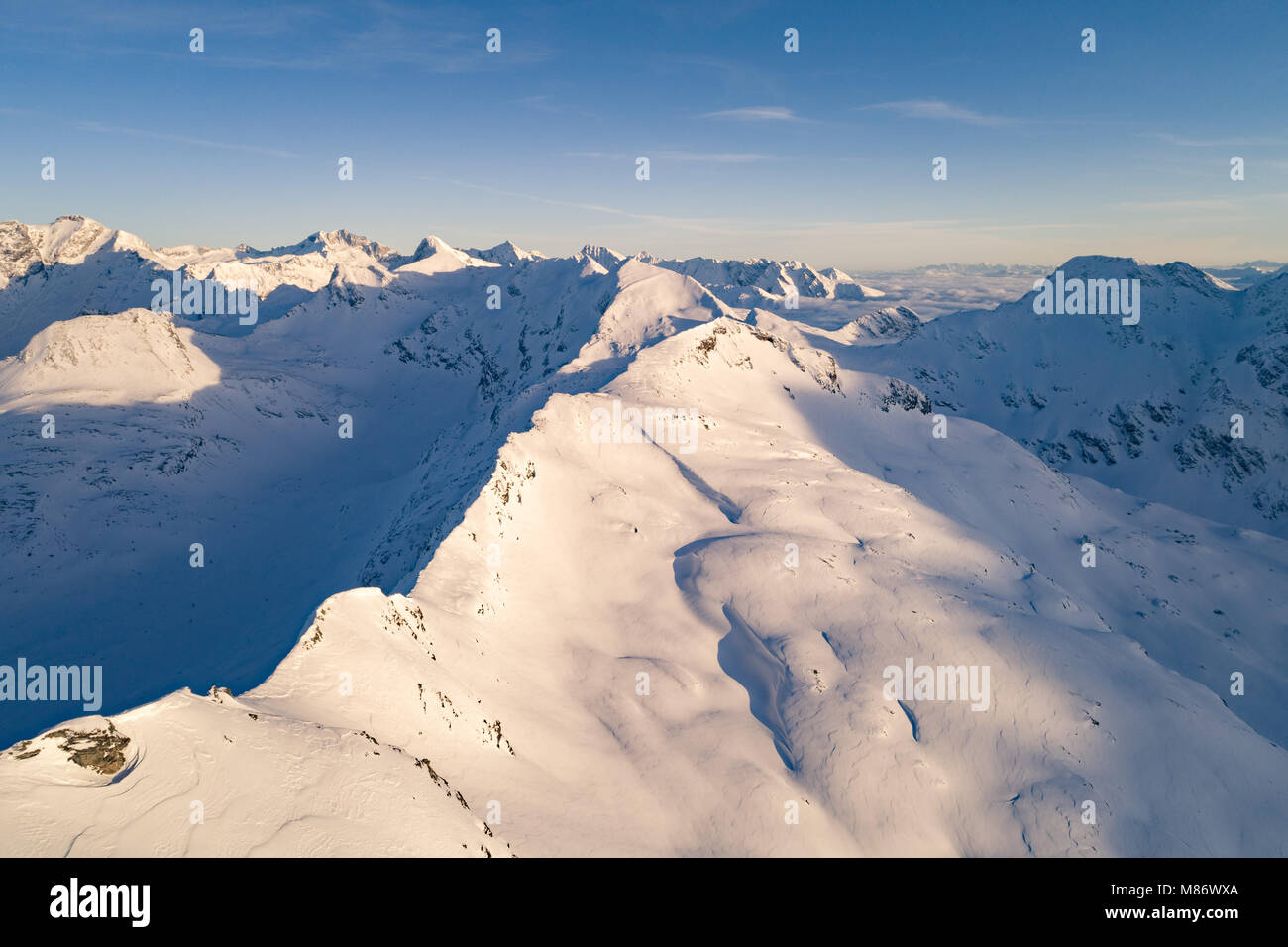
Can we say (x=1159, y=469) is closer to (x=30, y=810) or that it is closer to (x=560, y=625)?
(x=560, y=625)

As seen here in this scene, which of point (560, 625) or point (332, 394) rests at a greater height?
point (332, 394)

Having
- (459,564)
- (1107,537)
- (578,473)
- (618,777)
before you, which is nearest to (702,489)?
(578,473)

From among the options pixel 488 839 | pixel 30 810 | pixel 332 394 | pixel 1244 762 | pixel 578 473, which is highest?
pixel 332 394

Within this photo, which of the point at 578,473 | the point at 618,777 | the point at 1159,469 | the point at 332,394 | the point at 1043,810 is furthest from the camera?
the point at 1159,469

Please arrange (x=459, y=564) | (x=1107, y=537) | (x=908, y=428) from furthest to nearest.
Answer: (x=908, y=428), (x=1107, y=537), (x=459, y=564)

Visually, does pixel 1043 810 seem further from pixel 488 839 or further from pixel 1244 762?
pixel 488 839

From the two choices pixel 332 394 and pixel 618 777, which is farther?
pixel 332 394

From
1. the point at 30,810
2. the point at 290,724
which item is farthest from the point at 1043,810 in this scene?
the point at 30,810

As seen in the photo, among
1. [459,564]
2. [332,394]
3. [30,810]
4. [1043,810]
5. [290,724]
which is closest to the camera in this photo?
[30,810]
